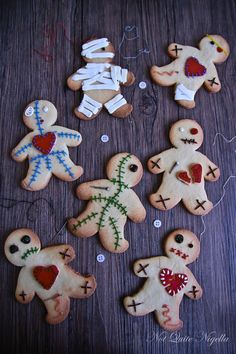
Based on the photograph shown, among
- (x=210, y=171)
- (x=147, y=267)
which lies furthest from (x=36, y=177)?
(x=210, y=171)

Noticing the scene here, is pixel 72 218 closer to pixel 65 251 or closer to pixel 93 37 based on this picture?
pixel 65 251

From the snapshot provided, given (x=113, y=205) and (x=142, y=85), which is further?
(x=142, y=85)

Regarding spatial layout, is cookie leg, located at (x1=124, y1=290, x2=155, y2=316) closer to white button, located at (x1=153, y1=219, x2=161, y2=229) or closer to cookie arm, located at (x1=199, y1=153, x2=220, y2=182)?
white button, located at (x1=153, y1=219, x2=161, y2=229)

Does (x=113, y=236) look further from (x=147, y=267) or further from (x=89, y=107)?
(x=89, y=107)

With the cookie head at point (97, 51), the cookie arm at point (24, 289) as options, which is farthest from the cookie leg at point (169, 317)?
the cookie head at point (97, 51)

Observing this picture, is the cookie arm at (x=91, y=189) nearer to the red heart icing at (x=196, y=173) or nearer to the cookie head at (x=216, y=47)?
the red heart icing at (x=196, y=173)

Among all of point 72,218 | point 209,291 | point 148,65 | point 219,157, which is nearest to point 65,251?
point 72,218

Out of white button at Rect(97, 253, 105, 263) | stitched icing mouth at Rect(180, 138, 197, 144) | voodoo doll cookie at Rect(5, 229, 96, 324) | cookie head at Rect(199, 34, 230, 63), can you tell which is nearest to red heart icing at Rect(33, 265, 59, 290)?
voodoo doll cookie at Rect(5, 229, 96, 324)
